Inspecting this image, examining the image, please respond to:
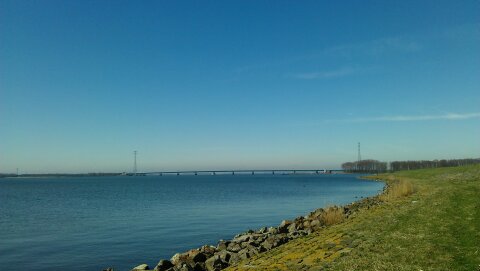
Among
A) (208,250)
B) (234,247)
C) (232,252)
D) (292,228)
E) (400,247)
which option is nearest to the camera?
(400,247)

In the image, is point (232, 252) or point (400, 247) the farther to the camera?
point (232, 252)

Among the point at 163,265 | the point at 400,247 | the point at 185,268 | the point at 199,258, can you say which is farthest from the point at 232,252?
the point at 400,247

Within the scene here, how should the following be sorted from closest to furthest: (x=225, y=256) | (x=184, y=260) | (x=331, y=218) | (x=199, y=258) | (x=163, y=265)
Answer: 1. (x=225, y=256)
2. (x=163, y=265)
3. (x=184, y=260)
4. (x=199, y=258)
5. (x=331, y=218)

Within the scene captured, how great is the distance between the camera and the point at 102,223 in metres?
48.2

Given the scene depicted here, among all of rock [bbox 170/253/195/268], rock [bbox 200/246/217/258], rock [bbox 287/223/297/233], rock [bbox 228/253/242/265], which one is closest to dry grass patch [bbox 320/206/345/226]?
rock [bbox 287/223/297/233]

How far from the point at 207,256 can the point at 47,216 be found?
138 feet

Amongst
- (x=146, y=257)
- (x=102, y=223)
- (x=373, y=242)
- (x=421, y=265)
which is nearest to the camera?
(x=421, y=265)

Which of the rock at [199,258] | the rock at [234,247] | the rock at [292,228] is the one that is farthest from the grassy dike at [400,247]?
the rock at [292,228]

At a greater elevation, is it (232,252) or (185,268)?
(232,252)

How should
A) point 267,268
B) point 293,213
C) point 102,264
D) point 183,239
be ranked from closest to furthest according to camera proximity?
point 267,268 → point 102,264 → point 183,239 → point 293,213

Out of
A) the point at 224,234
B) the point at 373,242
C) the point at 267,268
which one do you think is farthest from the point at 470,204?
the point at 224,234

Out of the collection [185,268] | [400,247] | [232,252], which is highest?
[400,247]

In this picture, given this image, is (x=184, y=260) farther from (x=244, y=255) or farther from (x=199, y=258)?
(x=244, y=255)

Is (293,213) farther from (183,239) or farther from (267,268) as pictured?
(267,268)
